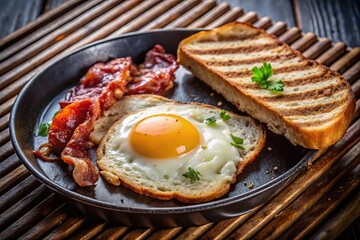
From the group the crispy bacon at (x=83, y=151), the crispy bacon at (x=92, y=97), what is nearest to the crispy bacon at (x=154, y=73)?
the crispy bacon at (x=92, y=97)

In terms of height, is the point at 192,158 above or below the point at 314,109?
above

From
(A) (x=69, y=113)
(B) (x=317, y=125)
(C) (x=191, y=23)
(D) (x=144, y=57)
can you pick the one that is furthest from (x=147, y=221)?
(C) (x=191, y=23)

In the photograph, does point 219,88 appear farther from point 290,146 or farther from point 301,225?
point 301,225

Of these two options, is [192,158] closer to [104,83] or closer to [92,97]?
[92,97]

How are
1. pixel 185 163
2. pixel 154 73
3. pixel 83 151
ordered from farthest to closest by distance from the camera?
pixel 154 73, pixel 83 151, pixel 185 163

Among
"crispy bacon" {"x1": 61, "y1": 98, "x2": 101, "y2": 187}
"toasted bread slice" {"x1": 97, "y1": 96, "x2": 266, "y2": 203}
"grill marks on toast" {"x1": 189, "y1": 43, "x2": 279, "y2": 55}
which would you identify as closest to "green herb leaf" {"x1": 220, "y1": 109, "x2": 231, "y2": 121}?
"toasted bread slice" {"x1": 97, "y1": 96, "x2": 266, "y2": 203}

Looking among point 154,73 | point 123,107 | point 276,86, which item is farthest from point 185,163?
point 154,73
